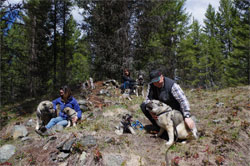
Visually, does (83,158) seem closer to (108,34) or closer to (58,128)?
(58,128)

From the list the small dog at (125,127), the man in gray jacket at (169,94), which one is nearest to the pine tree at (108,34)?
the small dog at (125,127)

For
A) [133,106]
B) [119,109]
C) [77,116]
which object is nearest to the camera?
[77,116]

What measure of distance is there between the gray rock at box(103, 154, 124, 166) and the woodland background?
7.94 meters

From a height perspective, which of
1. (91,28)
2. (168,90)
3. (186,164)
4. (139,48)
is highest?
(91,28)

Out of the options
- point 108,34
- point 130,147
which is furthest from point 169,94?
point 108,34

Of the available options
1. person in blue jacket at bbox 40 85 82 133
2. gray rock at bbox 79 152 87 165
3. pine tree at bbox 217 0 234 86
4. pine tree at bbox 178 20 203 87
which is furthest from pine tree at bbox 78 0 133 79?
pine tree at bbox 217 0 234 86

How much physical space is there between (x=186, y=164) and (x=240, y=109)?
12.2ft

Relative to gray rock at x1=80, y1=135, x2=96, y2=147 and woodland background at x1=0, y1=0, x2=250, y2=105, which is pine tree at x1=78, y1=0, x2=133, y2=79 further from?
gray rock at x1=80, y1=135, x2=96, y2=147

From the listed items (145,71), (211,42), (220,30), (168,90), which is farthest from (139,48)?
(220,30)

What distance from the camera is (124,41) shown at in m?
12.3

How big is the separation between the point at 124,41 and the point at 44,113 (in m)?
8.64

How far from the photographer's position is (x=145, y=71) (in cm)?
1312

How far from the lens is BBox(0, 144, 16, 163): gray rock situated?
13.2 feet

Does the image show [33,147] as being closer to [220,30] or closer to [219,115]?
[219,115]
